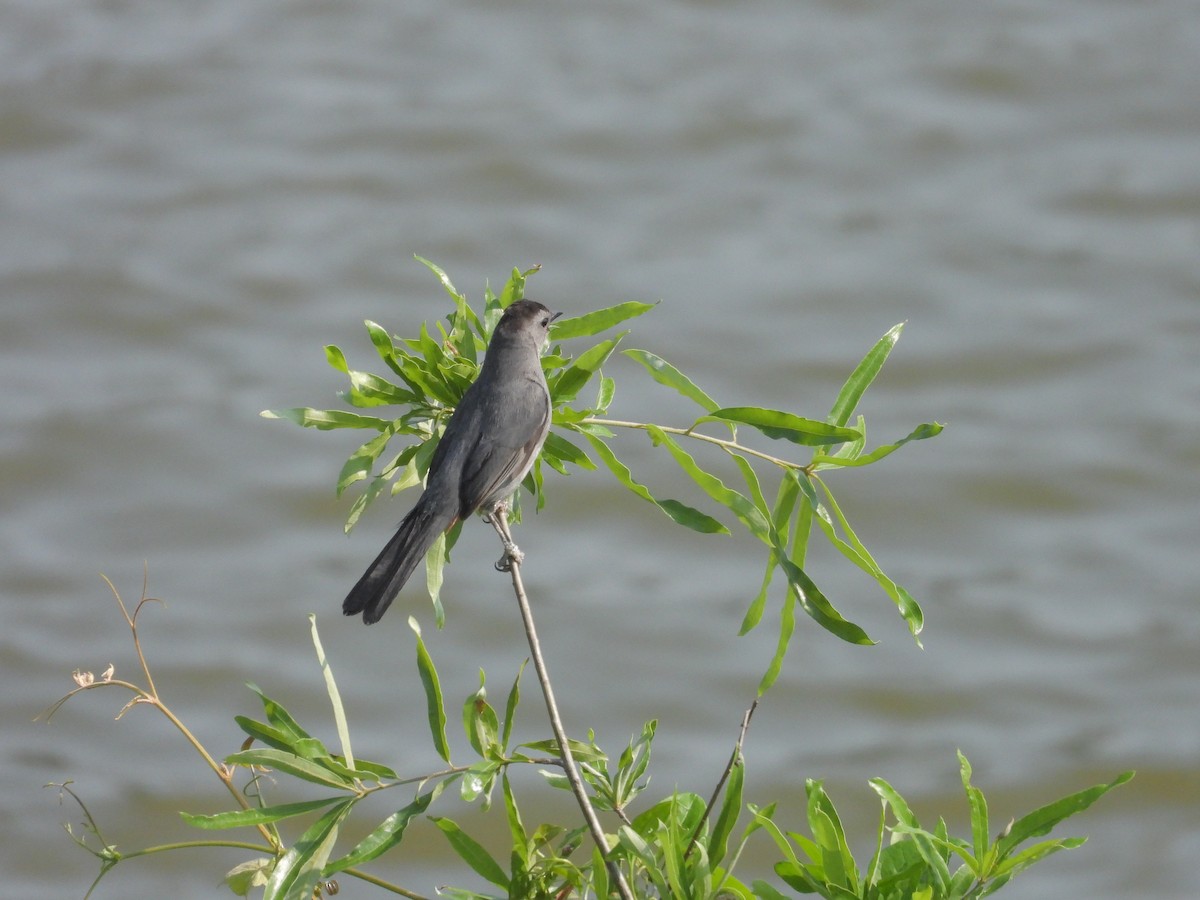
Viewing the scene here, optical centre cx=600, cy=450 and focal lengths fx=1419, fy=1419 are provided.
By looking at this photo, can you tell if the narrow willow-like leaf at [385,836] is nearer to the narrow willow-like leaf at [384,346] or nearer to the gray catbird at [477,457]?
the gray catbird at [477,457]

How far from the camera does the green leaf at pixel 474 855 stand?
2.21 meters

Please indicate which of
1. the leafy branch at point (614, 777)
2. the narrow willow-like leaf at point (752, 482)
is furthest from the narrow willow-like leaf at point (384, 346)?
the narrow willow-like leaf at point (752, 482)

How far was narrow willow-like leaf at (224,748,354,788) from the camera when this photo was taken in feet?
6.86

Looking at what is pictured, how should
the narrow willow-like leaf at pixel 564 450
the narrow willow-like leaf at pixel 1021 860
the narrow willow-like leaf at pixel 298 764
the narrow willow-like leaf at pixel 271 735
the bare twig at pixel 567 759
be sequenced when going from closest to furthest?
the bare twig at pixel 567 759 < the narrow willow-like leaf at pixel 1021 860 < the narrow willow-like leaf at pixel 298 764 < the narrow willow-like leaf at pixel 271 735 < the narrow willow-like leaf at pixel 564 450

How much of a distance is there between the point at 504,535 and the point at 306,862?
674 mm

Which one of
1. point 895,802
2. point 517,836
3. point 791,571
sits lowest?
point 517,836

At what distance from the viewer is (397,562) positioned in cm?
267

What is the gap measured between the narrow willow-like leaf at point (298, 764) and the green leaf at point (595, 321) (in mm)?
817

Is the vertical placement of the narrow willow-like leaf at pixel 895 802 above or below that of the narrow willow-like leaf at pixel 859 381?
below

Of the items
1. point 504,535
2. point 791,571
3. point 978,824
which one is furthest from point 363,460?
point 978,824

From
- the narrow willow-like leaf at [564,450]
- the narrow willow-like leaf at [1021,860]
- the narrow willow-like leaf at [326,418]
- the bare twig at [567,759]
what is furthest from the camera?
the narrow willow-like leaf at [564,450]

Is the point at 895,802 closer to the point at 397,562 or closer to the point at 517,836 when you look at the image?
the point at 517,836

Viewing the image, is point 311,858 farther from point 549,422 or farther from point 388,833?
point 549,422

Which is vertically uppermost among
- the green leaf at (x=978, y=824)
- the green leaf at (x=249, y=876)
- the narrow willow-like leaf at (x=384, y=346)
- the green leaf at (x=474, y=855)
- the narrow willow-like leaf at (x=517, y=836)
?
the narrow willow-like leaf at (x=384, y=346)
